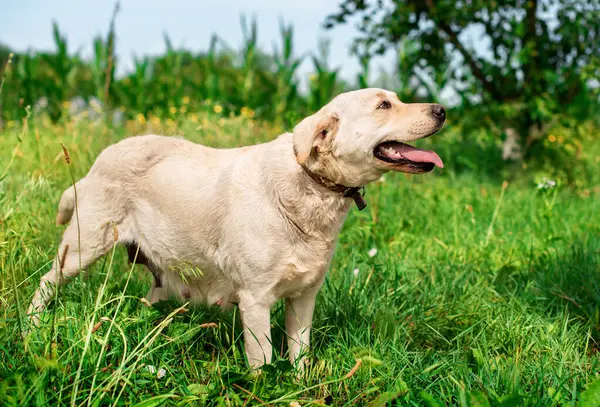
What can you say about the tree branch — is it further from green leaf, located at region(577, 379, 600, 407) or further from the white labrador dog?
green leaf, located at region(577, 379, 600, 407)

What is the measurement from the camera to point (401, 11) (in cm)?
735

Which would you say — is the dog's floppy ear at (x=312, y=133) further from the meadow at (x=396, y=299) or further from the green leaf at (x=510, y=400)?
the green leaf at (x=510, y=400)

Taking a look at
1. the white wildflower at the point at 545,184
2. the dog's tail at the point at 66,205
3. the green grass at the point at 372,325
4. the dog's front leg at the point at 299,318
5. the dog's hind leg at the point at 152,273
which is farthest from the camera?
the white wildflower at the point at 545,184

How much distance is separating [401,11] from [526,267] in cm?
427

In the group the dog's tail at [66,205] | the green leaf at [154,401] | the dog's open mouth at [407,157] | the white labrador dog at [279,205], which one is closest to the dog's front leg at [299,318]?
the white labrador dog at [279,205]

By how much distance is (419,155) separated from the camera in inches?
109

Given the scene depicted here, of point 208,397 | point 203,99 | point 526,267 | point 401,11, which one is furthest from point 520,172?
point 208,397

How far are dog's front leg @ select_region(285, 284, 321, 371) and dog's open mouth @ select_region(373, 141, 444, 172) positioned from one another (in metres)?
0.73

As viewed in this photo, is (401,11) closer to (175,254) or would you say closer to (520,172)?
(520,172)

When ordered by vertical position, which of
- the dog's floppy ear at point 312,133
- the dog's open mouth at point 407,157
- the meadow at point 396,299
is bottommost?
the meadow at point 396,299

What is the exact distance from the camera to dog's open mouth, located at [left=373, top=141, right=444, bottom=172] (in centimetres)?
273

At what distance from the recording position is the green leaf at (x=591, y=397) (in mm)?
2199

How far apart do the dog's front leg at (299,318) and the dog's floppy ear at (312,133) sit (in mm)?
724

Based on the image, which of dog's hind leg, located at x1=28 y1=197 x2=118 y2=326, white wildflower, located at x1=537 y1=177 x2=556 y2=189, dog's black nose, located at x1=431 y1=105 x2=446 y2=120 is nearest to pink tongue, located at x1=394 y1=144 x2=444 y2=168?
dog's black nose, located at x1=431 y1=105 x2=446 y2=120
